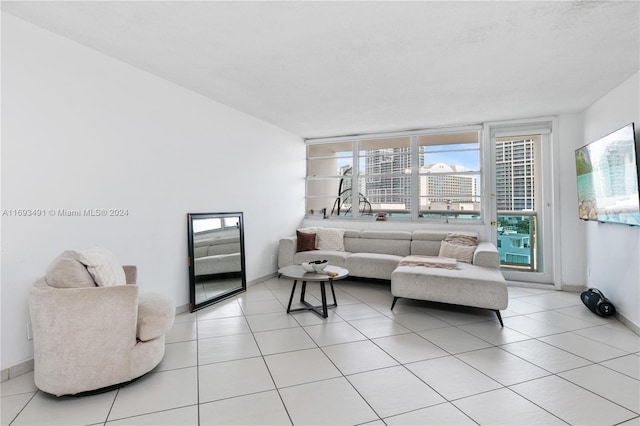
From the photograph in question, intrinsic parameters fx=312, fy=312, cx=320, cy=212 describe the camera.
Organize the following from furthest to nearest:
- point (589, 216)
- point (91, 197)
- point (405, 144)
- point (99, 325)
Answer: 1. point (405, 144)
2. point (589, 216)
3. point (91, 197)
4. point (99, 325)

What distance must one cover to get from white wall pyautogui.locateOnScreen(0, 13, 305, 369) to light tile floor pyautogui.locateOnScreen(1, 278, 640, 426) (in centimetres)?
81

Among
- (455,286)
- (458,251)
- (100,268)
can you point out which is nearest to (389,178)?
(458,251)

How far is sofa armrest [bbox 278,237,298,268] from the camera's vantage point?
5.24 m

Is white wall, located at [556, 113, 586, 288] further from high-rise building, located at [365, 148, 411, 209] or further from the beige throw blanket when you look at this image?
high-rise building, located at [365, 148, 411, 209]

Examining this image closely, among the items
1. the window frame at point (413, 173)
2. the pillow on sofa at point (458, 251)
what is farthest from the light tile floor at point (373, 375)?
the window frame at point (413, 173)

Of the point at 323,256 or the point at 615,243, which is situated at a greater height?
the point at 615,243

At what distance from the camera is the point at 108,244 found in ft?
9.32

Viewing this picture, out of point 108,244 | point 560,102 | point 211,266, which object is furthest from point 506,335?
point 108,244

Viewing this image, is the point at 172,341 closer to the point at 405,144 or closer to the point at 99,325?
the point at 99,325

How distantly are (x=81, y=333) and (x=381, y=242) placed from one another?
13.7 ft

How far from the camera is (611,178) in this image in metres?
3.16

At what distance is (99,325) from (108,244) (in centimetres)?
107

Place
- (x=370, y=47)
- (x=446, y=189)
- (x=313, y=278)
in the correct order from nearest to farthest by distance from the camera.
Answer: (x=370, y=47)
(x=313, y=278)
(x=446, y=189)

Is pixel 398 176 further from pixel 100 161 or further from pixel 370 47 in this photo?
pixel 100 161
